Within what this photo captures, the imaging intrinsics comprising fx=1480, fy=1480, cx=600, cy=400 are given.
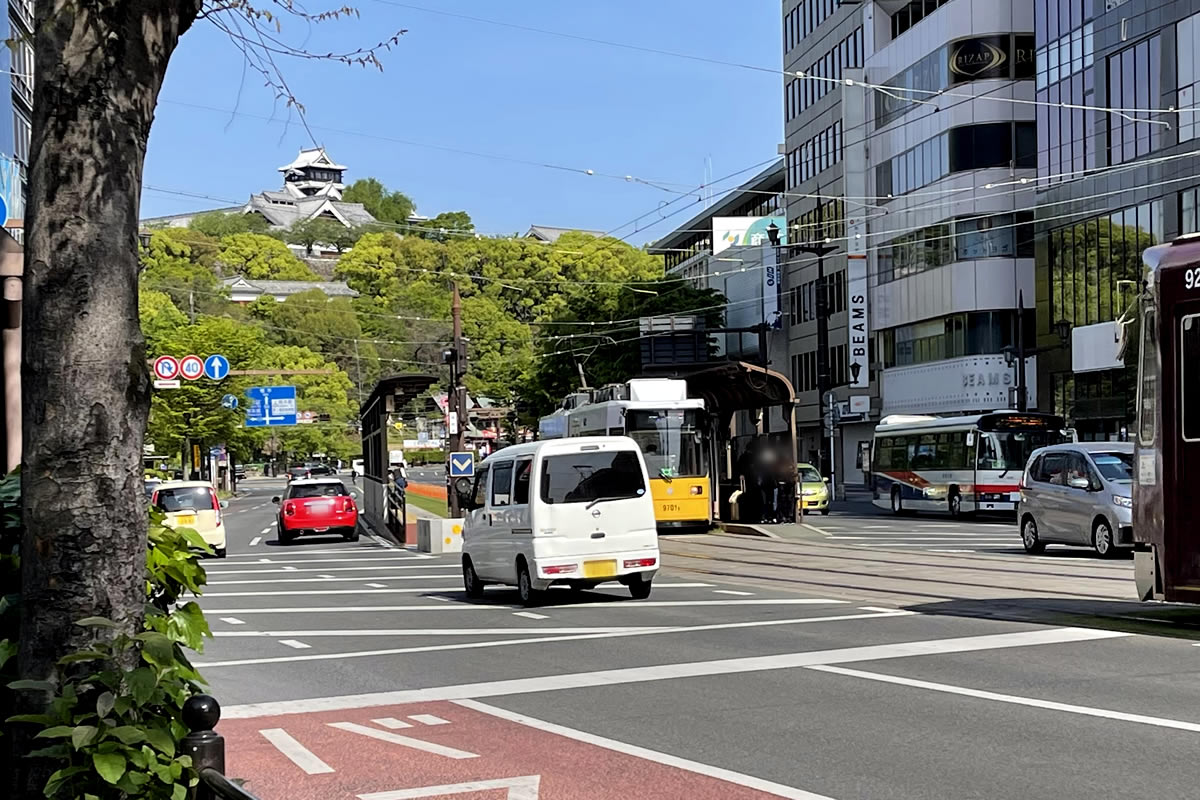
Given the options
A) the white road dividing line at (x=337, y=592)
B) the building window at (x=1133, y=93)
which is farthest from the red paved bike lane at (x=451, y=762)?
the building window at (x=1133, y=93)

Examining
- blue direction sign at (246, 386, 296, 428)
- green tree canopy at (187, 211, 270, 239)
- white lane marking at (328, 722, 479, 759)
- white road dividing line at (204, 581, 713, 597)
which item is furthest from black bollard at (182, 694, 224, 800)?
green tree canopy at (187, 211, 270, 239)

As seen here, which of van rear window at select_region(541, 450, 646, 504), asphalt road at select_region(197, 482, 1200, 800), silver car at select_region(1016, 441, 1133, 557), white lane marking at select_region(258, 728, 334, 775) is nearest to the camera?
asphalt road at select_region(197, 482, 1200, 800)

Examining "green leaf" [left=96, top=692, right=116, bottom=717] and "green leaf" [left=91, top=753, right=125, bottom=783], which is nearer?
"green leaf" [left=91, top=753, right=125, bottom=783]

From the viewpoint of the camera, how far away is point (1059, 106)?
48.5 m

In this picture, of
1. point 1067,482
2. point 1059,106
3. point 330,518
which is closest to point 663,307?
point 1059,106

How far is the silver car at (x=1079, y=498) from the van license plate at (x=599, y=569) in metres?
9.03

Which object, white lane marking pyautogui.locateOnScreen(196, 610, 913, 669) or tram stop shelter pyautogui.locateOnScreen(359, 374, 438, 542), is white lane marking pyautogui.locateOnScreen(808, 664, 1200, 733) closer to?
white lane marking pyautogui.locateOnScreen(196, 610, 913, 669)

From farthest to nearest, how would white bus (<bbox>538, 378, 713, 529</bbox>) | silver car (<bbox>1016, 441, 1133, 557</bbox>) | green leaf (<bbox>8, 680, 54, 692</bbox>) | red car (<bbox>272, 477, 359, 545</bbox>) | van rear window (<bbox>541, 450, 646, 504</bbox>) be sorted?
red car (<bbox>272, 477, 359, 545</bbox>) < white bus (<bbox>538, 378, 713, 529</bbox>) < silver car (<bbox>1016, 441, 1133, 557</bbox>) < van rear window (<bbox>541, 450, 646, 504</bbox>) < green leaf (<bbox>8, 680, 54, 692</bbox>)

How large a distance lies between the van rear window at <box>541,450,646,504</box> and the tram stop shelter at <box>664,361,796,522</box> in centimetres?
1415

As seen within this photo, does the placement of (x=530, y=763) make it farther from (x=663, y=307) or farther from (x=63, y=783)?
(x=663, y=307)

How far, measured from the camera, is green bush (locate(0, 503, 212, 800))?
484 cm

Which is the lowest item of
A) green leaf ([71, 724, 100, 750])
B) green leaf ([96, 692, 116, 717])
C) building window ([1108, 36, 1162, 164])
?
green leaf ([71, 724, 100, 750])

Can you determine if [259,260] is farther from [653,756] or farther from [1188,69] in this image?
[653,756]

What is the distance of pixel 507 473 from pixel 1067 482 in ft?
33.6
